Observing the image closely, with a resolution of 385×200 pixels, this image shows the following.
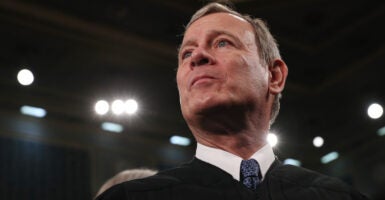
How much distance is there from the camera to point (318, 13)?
6.94 metres

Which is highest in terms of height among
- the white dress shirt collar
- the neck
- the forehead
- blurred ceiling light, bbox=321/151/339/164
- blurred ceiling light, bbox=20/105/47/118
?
blurred ceiling light, bbox=20/105/47/118

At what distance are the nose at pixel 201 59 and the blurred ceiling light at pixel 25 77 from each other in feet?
19.0

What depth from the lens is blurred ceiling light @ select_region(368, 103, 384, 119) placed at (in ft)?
28.1

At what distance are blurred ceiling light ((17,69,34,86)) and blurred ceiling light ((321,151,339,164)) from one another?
5053mm

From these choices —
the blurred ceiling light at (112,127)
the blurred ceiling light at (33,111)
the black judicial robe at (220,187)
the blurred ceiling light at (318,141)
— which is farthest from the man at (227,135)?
the blurred ceiling light at (318,141)

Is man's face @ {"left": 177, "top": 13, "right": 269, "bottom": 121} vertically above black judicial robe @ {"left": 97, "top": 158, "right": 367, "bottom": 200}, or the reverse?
man's face @ {"left": 177, "top": 13, "right": 269, "bottom": 121}

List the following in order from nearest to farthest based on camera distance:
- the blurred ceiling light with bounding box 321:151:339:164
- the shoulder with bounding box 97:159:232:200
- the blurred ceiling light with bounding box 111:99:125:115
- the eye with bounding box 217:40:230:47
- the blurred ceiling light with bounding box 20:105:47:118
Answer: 1. the shoulder with bounding box 97:159:232:200
2. the eye with bounding box 217:40:230:47
3. the blurred ceiling light with bounding box 111:99:125:115
4. the blurred ceiling light with bounding box 20:105:47:118
5. the blurred ceiling light with bounding box 321:151:339:164

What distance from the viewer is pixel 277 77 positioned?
2.04 metres

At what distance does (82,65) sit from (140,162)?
6.46ft

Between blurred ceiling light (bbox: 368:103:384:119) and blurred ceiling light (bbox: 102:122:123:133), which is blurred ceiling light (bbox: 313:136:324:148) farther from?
blurred ceiling light (bbox: 102:122:123:133)

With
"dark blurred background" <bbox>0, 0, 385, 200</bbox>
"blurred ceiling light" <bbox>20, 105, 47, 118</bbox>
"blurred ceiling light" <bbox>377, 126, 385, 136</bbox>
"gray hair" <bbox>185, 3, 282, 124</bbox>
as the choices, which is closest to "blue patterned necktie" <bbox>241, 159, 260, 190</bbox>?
"gray hair" <bbox>185, 3, 282, 124</bbox>

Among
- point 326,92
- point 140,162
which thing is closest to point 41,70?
point 140,162

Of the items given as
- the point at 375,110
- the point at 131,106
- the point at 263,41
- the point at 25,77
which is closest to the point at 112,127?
the point at 131,106

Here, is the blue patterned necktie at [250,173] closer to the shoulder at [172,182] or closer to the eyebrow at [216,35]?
the shoulder at [172,182]
